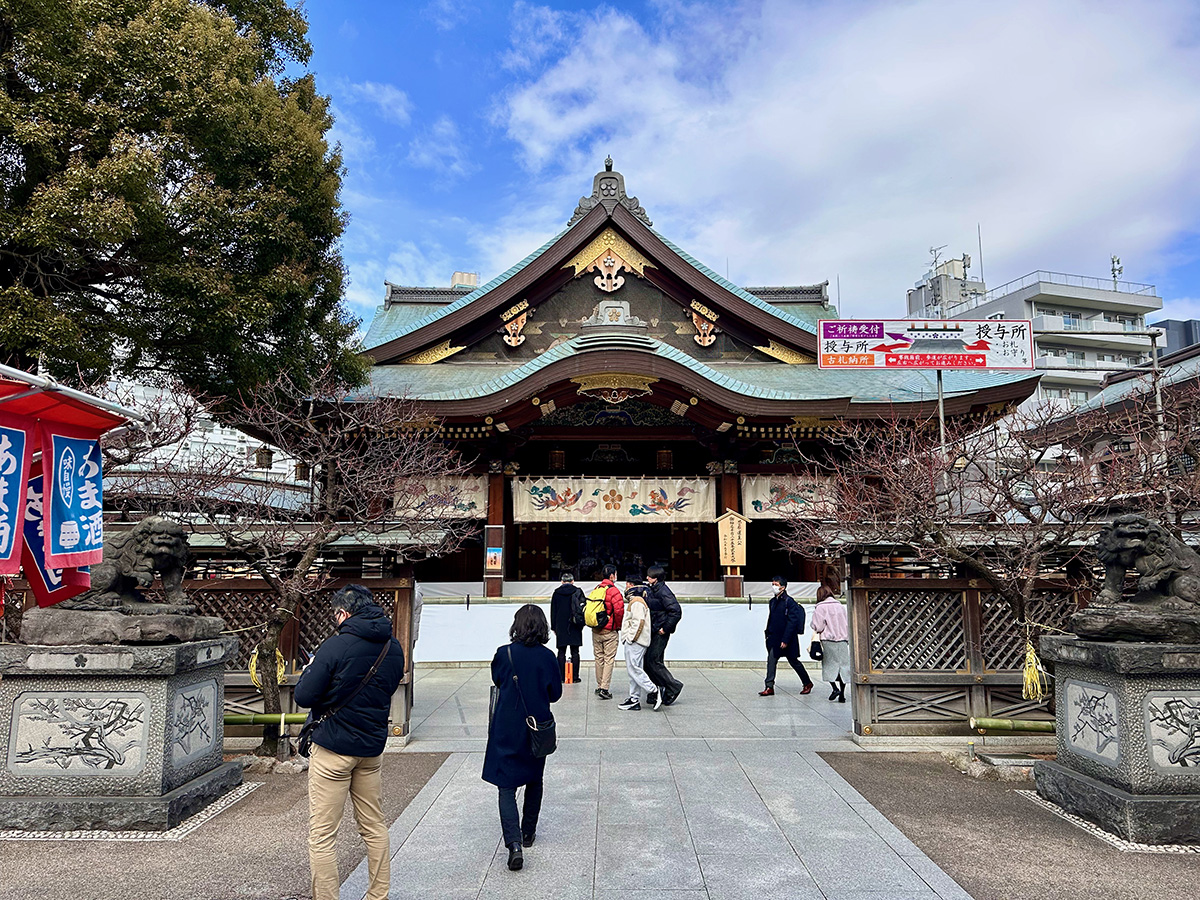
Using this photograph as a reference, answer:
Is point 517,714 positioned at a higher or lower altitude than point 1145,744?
higher

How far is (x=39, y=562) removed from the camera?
4.53 m

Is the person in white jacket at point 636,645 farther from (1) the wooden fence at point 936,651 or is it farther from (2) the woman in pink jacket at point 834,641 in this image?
(1) the wooden fence at point 936,651

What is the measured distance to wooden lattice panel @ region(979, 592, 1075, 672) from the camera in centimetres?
715

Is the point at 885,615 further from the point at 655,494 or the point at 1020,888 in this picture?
the point at 655,494

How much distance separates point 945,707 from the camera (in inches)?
280

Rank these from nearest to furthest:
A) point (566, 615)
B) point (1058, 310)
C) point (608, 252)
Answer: point (566, 615), point (608, 252), point (1058, 310)

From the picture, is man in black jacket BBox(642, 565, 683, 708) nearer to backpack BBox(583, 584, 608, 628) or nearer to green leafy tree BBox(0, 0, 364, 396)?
backpack BBox(583, 584, 608, 628)

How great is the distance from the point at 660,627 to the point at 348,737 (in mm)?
5382

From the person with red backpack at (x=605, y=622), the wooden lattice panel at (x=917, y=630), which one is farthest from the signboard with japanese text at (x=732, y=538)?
the wooden lattice panel at (x=917, y=630)

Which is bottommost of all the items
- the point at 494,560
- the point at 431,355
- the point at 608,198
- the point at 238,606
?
the point at 238,606

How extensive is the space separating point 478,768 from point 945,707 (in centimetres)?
450

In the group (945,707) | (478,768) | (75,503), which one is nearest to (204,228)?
(75,503)

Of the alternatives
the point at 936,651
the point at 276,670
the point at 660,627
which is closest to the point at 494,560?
the point at 660,627

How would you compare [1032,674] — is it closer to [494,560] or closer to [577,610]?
[577,610]
